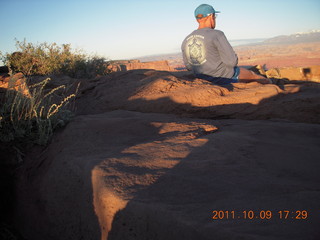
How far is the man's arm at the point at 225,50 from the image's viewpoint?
3.97 meters

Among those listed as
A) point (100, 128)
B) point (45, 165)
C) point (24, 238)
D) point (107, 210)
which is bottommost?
point (24, 238)

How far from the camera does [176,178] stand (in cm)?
151

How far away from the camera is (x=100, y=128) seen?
2.45 metres

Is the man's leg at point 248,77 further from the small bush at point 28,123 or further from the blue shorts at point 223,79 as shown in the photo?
the small bush at point 28,123

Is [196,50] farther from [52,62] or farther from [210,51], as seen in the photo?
[52,62]

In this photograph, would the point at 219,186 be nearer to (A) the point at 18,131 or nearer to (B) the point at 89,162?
(B) the point at 89,162

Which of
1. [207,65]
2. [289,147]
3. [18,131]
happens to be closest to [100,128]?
[18,131]

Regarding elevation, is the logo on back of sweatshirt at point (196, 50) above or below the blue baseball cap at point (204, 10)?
below

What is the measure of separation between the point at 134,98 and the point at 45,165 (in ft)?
6.00
